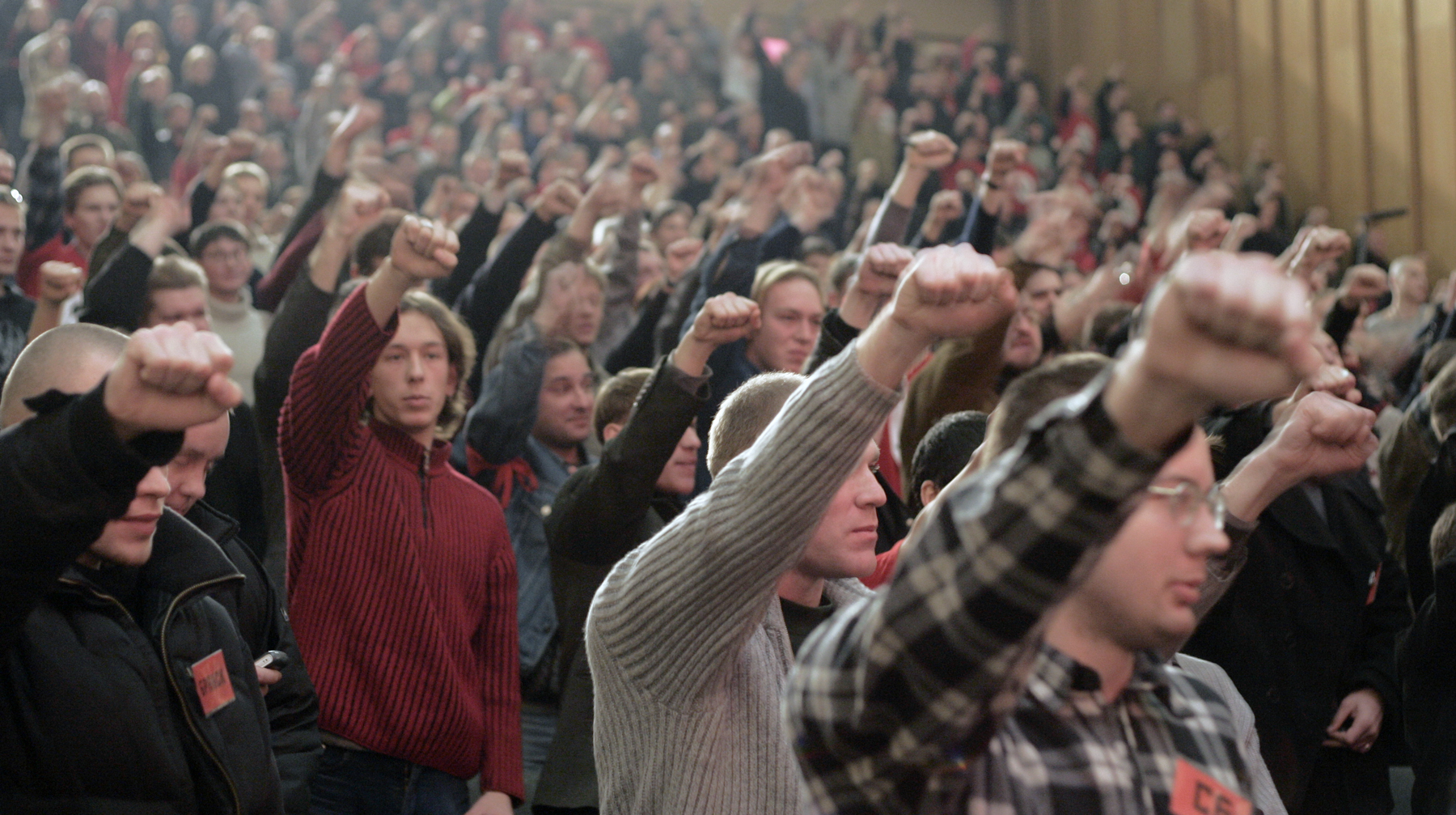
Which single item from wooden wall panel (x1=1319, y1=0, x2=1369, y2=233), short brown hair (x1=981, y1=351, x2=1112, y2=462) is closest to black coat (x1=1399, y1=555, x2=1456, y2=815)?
short brown hair (x1=981, y1=351, x2=1112, y2=462)

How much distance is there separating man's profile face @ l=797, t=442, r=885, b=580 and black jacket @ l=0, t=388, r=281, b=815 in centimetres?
66

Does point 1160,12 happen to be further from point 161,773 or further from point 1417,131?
point 161,773

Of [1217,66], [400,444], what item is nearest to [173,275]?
[400,444]

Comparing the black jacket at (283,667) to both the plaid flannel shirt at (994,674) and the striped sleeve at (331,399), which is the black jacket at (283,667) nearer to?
the striped sleeve at (331,399)

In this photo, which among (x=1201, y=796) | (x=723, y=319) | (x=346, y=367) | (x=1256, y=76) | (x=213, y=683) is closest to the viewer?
(x=1201, y=796)

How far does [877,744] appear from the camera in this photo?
100 centimetres

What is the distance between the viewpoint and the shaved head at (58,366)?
1.49 metres

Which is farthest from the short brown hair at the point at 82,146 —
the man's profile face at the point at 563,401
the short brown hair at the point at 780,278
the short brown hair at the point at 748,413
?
the short brown hair at the point at 748,413

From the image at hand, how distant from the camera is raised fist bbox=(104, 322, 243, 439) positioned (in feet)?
3.39

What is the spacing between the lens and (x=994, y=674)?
942mm

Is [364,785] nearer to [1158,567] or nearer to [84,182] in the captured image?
[1158,567]

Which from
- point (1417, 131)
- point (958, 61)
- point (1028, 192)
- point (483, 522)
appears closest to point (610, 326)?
point (483, 522)

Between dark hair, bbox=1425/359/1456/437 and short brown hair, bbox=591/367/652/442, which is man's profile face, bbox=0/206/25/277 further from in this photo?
dark hair, bbox=1425/359/1456/437

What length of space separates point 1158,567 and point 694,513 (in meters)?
0.43
